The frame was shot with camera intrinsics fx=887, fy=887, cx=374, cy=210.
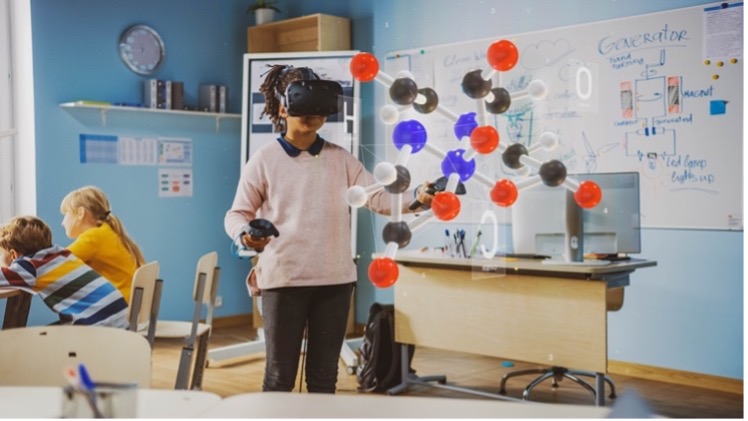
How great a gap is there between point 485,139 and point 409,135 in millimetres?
414

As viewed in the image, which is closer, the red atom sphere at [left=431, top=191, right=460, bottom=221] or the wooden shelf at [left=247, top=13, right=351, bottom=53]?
the red atom sphere at [left=431, top=191, right=460, bottom=221]

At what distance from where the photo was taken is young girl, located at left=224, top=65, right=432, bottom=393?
228 cm

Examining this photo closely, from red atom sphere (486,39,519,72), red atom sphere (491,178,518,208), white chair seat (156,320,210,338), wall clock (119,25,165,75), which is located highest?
wall clock (119,25,165,75)

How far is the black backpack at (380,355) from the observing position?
389cm

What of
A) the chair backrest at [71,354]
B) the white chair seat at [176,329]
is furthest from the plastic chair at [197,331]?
the chair backrest at [71,354]

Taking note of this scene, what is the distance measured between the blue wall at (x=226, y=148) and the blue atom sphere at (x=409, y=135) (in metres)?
0.59

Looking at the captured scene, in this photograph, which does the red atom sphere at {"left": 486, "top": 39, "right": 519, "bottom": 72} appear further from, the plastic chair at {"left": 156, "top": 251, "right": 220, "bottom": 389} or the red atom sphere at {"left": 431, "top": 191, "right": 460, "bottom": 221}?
the plastic chair at {"left": 156, "top": 251, "right": 220, "bottom": 389}

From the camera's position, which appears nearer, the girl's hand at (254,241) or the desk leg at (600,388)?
the girl's hand at (254,241)

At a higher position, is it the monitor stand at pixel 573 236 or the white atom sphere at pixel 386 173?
the white atom sphere at pixel 386 173

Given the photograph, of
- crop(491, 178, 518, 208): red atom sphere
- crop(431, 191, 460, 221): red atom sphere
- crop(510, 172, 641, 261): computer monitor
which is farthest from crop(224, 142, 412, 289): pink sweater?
crop(510, 172, 641, 261): computer monitor

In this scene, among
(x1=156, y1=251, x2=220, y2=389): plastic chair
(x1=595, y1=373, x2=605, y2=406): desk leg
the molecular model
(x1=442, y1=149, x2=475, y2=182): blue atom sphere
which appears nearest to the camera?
the molecular model

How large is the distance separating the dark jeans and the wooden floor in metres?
1.40

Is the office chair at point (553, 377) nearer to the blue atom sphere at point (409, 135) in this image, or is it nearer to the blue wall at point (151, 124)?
the blue atom sphere at point (409, 135)

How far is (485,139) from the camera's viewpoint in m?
2.48
